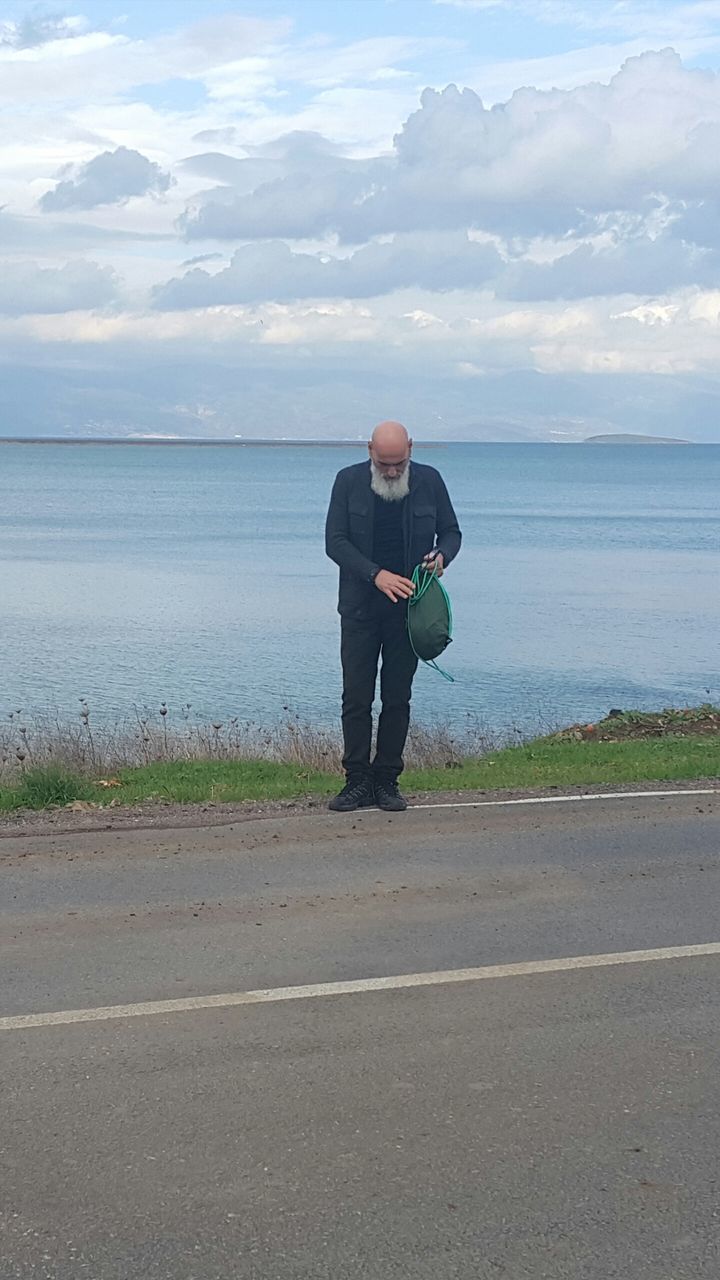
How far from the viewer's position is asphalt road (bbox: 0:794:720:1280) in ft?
12.5

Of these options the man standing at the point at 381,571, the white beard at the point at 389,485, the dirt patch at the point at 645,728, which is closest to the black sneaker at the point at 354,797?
the man standing at the point at 381,571

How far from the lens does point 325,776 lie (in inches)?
455

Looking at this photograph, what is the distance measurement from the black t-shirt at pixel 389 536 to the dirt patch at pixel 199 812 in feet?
5.20

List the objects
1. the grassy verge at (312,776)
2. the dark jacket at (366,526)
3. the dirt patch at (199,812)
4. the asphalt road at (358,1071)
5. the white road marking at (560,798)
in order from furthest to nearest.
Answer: the grassy verge at (312,776) → the white road marking at (560,798) → the dark jacket at (366,526) → the dirt patch at (199,812) → the asphalt road at (358,1071)

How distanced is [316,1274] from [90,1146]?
3.06 feet

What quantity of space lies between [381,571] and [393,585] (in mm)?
129

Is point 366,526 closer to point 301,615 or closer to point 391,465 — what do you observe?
point 391,465

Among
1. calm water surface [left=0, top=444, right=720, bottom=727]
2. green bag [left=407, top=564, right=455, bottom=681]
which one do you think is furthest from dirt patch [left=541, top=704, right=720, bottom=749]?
green bag [left=407, top=564, right=455, bottom=681]

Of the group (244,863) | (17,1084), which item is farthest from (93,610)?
(17,1084)

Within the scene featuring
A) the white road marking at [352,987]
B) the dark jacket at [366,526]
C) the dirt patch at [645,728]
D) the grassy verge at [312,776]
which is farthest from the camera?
the dirt patch at [645,728]

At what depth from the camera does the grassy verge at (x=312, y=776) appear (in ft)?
33.4

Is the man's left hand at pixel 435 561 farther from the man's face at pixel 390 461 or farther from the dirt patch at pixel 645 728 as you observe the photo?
the dirt patch at pixel 645 728

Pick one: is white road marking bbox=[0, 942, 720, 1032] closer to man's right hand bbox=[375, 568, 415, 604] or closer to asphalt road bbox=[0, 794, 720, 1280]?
asphalt road bbox=[0, 794, 720, 1280]

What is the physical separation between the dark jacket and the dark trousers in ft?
0.48
